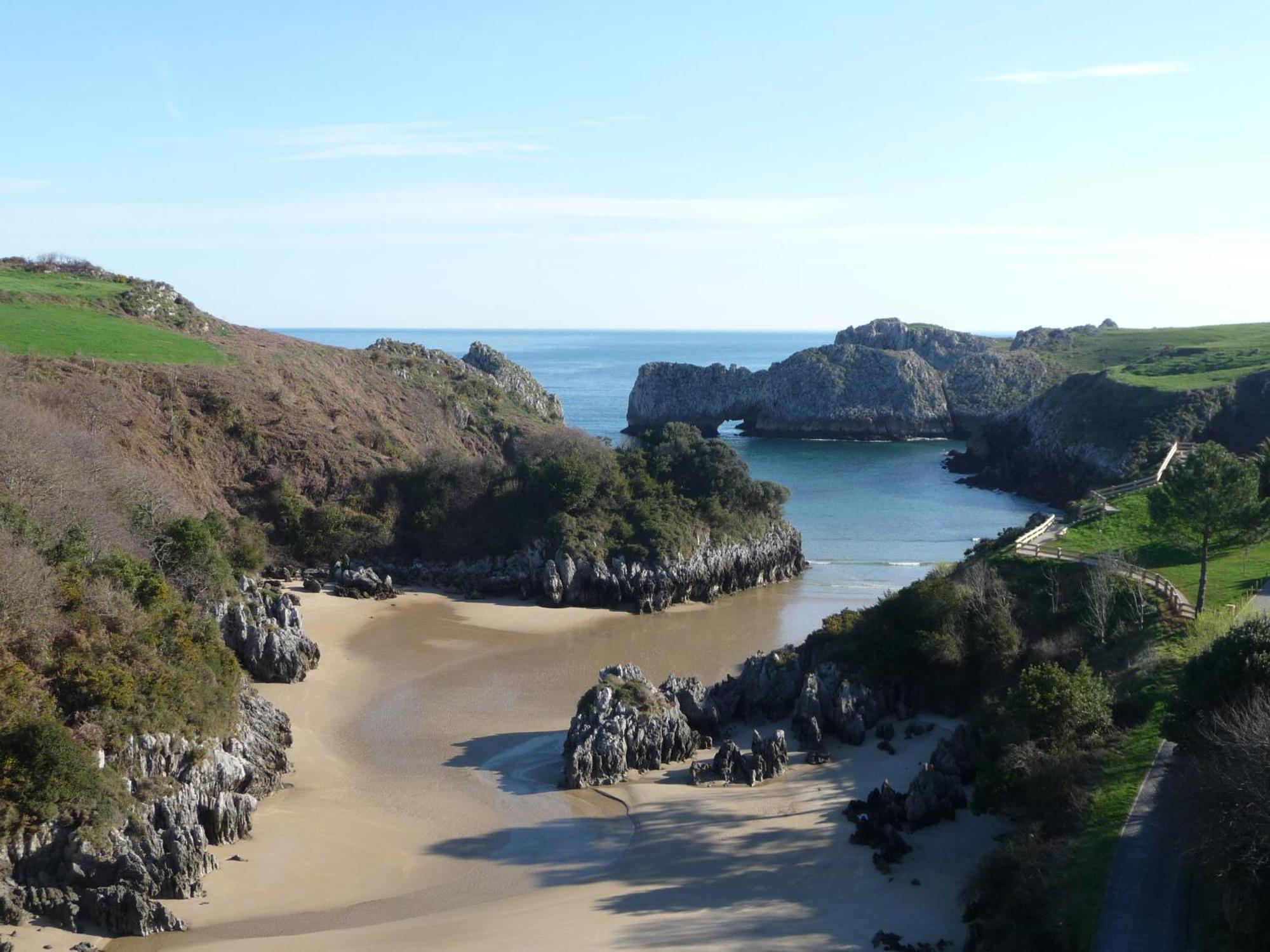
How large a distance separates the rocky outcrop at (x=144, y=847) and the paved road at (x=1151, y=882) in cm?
1539

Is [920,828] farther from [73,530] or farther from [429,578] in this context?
[429,578]

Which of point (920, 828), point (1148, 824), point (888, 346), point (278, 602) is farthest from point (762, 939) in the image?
point (888, 346)

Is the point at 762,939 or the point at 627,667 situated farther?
the point at 627,667

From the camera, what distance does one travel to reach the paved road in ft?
54.1

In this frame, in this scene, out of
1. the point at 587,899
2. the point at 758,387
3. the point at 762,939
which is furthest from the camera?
the point at 758,387

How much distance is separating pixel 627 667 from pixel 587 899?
9340mm

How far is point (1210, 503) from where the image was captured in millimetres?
28875

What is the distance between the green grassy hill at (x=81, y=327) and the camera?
5094cm

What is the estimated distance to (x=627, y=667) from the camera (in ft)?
97.3

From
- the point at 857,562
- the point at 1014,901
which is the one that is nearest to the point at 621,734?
the point at 1014,901

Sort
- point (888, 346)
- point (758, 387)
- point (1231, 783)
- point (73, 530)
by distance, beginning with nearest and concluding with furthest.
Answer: point (1231, 783) < point (73, 530) < point (758, 387) < point (888, 346)

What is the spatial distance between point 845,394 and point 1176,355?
28.0 meters

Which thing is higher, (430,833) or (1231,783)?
(1231,783)

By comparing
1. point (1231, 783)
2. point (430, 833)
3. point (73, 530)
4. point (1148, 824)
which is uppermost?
point (73, 530)
